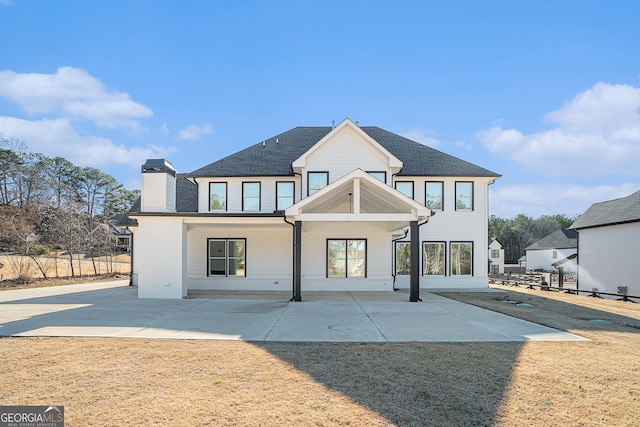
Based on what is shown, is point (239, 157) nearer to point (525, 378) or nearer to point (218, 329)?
point (218, 329)

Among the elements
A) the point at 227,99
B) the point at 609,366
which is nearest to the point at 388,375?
the point at 609,366

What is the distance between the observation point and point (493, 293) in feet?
53.6

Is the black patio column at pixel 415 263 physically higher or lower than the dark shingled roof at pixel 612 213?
lower

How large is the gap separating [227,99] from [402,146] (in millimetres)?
10040

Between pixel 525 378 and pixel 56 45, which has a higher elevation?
pixel 56 45

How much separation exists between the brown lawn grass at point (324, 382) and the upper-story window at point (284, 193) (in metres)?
11.0

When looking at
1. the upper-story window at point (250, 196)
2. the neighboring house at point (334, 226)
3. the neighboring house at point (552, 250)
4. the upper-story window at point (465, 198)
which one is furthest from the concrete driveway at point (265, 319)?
the neighboring house at point (552, 250)

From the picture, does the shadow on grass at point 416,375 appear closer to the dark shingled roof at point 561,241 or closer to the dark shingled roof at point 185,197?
the dark shingled roof at point 185,197

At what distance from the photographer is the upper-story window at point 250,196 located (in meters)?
17.6

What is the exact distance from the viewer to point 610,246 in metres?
20.9

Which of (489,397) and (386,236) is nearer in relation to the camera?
(489,397)

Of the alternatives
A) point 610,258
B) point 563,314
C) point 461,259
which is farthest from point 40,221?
point 610,258

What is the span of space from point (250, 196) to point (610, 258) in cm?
2174

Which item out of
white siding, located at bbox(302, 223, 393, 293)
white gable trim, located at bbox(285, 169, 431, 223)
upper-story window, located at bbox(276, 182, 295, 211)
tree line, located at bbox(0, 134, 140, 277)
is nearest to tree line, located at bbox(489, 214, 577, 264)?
white siding, located at bbox(302, 223, 393, 293)
